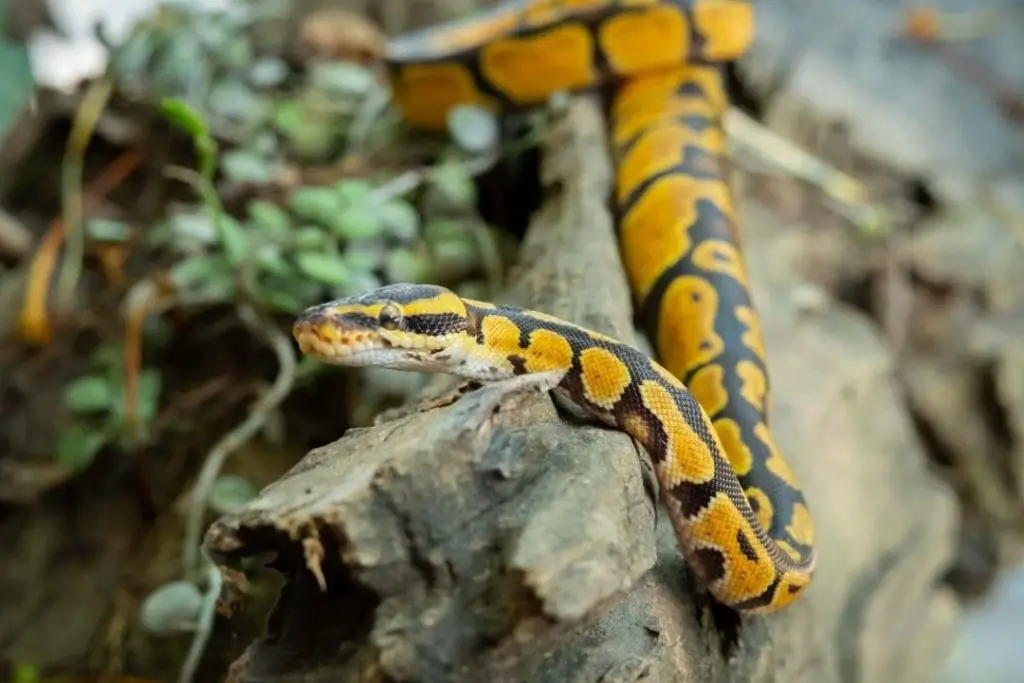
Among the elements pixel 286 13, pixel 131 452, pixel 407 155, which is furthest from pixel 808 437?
pixel 286 13

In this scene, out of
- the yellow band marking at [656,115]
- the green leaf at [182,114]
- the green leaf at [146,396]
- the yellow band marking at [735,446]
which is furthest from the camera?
the yellow band marking at [656,115]

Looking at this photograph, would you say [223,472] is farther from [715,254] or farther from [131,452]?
[715,254]

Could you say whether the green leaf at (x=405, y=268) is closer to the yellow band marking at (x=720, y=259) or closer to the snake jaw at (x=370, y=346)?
the yellow band marking at (x=720, y=259)

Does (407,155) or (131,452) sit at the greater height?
(407,155)

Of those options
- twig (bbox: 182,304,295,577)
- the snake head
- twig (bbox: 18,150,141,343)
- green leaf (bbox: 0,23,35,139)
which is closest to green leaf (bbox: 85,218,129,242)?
twig (bbox: 18,150,141,343)

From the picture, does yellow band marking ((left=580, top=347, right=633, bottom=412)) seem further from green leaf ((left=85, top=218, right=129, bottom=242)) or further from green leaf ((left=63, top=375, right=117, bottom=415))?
green leaf ((left=85, top=218, right=129, bottom=242))

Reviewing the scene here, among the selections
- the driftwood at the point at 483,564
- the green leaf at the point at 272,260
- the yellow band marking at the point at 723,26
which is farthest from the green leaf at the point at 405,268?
the yellow band marking at the point at 723,26

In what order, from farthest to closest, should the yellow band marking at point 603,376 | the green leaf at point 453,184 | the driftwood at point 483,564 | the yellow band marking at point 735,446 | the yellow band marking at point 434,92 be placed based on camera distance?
the yellow band marking at point 434,92, the green leaf at point 453,184, the yellow band marking at point 735,446, the yellow band marking at point 603,376, the driftwood at point 483,564
